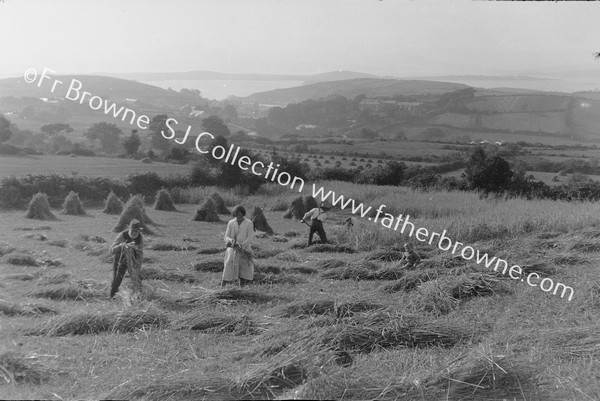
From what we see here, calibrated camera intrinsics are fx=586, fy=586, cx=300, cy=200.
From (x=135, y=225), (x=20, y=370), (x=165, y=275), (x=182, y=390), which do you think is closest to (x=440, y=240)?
(x=165, y=275)

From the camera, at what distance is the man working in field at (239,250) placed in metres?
6.07

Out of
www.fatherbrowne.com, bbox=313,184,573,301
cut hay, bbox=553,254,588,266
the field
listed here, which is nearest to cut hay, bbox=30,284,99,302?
the field

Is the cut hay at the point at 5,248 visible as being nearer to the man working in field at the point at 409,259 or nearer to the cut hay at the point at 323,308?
the cut hay at the point at 323,308

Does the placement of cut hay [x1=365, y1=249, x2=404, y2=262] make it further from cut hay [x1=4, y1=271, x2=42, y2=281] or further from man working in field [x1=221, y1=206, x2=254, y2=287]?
cut hay [x1=4, y1=271, x2=42, y2=281]

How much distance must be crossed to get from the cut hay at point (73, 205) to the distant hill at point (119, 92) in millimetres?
1147

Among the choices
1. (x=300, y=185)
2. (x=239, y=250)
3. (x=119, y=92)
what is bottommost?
(x=239, y=250)

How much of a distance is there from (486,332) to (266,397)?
2.20 meters

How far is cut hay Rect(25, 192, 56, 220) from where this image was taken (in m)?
5.71

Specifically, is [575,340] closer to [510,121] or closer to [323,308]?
[323,308]

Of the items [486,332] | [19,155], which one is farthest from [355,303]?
[19,155]

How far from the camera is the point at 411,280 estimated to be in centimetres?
616

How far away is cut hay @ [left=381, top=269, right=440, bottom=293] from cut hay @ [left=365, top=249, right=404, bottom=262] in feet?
1.17

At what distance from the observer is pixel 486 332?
16.7 ft

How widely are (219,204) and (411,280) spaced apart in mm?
2230
